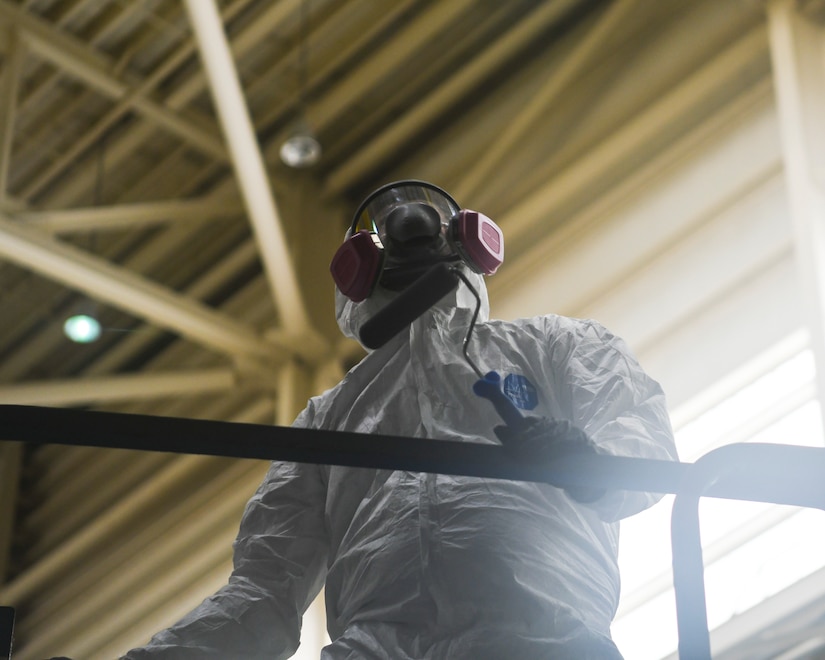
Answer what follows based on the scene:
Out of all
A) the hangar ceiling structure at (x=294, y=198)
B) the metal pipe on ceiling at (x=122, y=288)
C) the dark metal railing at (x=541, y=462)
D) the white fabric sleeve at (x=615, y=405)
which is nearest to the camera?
the dark metal railing at (x=541, y=462)

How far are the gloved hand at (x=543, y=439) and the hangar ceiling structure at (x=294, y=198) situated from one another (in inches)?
197

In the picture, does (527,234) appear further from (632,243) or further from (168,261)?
(168,261)

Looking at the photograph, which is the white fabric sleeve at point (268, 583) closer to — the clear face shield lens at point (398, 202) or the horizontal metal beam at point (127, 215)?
the clear face shield lens at point (398, 202)

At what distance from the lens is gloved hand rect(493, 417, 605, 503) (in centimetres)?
235

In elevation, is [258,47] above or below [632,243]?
above

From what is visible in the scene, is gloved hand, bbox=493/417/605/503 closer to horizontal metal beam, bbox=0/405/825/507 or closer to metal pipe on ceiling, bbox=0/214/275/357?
horizontal metal beam, bbox=0/405/825/507

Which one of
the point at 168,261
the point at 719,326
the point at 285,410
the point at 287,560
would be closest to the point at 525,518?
the point at 287,560

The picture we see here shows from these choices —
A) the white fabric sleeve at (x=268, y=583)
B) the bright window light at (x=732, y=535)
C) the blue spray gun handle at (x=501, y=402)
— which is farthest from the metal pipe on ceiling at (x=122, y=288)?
the blue spray gun handle at (x=501, y=402)

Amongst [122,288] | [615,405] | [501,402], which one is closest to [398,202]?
[615,405]

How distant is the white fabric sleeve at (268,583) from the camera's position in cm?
306

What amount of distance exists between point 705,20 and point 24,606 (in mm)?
7680

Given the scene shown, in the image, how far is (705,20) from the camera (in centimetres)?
960

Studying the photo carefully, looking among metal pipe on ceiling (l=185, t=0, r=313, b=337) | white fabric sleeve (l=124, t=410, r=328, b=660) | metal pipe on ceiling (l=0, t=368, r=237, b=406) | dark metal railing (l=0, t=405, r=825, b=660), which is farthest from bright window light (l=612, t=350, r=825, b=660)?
dark metal railing (l=0, t=405, r=825, b=660)

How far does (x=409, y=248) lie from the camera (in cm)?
345
